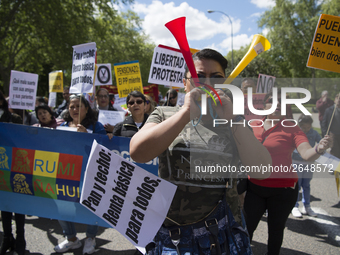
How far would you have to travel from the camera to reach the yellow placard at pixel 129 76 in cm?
650

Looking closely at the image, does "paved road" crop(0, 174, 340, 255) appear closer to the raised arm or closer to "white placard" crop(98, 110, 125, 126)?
the raised arm

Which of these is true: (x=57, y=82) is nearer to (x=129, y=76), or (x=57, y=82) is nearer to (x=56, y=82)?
(x=56, y=82)

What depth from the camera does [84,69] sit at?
396cm

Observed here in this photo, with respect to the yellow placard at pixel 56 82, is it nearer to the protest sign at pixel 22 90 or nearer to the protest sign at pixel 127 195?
the protest sign at pixel 22 90

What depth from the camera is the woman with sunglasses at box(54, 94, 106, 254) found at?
3375mm

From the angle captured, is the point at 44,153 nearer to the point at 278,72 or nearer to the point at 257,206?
the point at 257,206

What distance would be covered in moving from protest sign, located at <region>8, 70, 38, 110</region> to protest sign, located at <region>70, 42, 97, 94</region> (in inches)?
54.7

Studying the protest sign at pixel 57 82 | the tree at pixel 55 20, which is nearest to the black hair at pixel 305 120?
the protest sign at pixel 57 82

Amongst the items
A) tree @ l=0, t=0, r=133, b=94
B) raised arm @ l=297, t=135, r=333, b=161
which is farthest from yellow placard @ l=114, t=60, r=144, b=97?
tree @ l=0, t=0, r=133, b=94

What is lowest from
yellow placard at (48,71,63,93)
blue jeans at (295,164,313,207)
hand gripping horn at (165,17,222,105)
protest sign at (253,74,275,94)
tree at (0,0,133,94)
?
blue jeans at (295,164,313,207)

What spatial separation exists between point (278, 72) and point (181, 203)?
39.8 metres

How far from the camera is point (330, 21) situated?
288cm

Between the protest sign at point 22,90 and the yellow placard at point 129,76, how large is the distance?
2060 mm

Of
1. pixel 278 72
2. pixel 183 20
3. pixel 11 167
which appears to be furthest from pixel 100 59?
pixel 183 20
